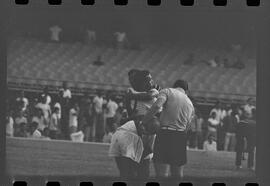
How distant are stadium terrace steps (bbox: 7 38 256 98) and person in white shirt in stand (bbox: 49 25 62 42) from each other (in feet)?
0.38

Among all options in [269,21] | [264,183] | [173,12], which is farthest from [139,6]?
[264,183]

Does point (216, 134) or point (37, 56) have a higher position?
point (37, 56)

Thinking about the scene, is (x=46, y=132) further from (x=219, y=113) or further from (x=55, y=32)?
(x=219, y=113)

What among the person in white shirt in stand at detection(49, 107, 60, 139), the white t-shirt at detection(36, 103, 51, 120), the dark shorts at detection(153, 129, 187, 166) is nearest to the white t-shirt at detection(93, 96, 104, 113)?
the person in white shirt in stand at detection(49, 107, 60, 139)

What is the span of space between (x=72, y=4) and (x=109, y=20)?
50 centimetres

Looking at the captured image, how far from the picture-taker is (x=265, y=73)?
13.2 m

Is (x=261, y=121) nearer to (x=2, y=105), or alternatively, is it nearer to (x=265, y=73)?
(x=265, y=73)

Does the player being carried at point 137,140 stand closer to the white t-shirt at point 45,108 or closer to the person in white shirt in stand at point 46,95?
the white t-shirt at point 45,108

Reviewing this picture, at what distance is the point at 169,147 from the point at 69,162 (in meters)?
1.37

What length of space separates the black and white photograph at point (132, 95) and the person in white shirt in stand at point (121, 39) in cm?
1

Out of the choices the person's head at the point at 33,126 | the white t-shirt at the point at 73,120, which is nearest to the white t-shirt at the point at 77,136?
the white t-shirt at the point at 73,120

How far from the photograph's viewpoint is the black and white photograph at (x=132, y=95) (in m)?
12.3

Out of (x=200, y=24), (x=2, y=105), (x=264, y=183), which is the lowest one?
(x=264, y=183)

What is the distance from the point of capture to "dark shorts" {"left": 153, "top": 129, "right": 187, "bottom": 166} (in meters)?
12.2
